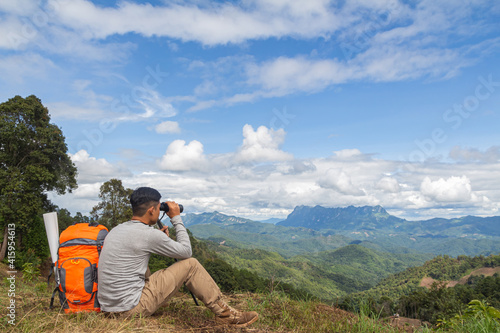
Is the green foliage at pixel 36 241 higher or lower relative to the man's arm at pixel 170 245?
lower

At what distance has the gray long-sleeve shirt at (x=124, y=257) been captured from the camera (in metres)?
4.02

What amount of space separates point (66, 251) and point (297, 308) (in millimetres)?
4108

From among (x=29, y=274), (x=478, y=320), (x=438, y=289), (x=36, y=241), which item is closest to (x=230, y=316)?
(x=478, y=320)

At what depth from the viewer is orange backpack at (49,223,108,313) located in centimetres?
413

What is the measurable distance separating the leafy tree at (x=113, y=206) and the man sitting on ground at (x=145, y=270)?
78.6 feet

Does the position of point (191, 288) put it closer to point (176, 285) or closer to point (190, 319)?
point (176, 285)

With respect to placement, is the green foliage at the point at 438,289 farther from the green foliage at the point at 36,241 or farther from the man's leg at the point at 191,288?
the green foliage at the point at 36,241

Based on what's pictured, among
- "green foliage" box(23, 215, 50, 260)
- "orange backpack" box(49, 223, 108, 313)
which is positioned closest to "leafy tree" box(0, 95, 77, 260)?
"green foliage" box(23, 215, 50, 260)

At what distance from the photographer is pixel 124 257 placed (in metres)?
4.04

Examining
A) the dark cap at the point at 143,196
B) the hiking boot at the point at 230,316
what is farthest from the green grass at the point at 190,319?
the dark cap at the point at 143,196

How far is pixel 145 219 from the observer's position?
13.9 feet

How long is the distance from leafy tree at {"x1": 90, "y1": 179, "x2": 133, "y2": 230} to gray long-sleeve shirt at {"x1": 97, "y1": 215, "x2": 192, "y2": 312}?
24013mm

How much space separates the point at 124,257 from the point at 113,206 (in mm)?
25475

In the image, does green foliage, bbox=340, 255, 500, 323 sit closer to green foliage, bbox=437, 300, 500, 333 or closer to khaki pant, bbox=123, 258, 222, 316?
green foliage, bbox=437, 300, 500, 333
